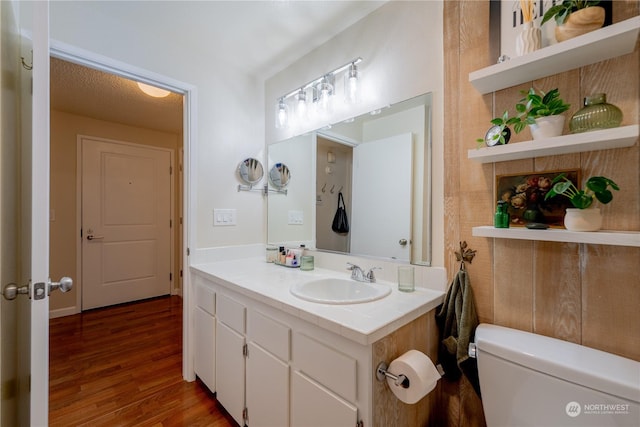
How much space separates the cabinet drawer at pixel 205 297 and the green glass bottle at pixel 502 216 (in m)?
1.49

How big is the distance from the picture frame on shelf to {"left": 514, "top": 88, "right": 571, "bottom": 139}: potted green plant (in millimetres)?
162

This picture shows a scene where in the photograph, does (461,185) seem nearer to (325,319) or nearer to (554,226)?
(554,226)

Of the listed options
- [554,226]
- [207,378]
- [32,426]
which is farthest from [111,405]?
[554,226]

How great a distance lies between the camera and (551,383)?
0.85 metres

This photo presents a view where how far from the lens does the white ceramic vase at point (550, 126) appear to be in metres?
0.92

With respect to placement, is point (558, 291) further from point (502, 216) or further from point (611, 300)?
point (502, 216)

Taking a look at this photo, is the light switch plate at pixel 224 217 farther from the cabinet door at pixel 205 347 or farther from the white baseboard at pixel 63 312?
the white baseboard at pixel 63 312

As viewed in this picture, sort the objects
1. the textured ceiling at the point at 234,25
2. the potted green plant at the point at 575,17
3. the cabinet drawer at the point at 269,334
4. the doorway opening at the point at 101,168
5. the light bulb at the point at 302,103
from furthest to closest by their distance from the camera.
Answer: the doorway opening at the point at 101,168 < the light bulb at the point at 302,103 < the textured ceiling at the point at 234,25 < the cabinet drawer at the point at 269,334 < the potted green plant at the point at 575,17

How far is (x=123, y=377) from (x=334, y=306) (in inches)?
71.5

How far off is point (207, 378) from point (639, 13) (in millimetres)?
2480

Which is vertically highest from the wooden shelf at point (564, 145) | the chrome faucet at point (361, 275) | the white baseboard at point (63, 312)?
the wooden shelf at point (564, 145)

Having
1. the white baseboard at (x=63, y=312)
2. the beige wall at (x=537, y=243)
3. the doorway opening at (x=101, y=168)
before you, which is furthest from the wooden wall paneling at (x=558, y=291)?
the white baseboard at (x=63, y=312)

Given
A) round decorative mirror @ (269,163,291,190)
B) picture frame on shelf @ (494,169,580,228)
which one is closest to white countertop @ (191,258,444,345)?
picture frame on shelf @ (494,169,580,228)

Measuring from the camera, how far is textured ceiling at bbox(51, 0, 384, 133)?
152 centimetres
